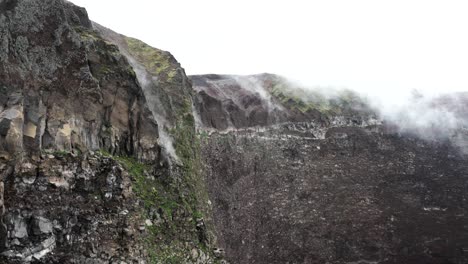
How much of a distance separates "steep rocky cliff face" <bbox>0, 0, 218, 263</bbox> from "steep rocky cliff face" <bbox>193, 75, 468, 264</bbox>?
965 cm

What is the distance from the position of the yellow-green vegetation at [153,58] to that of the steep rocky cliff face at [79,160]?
7.97 m

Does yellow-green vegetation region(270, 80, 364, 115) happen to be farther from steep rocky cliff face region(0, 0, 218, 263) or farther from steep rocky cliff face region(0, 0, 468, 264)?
steep rocky cliff face region(0, 0, 218, 263)

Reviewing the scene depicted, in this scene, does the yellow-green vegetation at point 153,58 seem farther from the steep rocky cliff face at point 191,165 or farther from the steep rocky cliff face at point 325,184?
the steep rocky cliff face at point 325,184

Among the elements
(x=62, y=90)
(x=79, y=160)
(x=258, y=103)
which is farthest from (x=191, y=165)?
(x=258, y=103)

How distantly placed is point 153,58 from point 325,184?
54.6 feet

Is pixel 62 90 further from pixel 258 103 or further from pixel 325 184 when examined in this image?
pixel 258 103

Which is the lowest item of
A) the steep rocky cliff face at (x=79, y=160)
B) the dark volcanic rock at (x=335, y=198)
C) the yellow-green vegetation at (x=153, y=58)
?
the dark volcanic rock at (x=335, y=198)

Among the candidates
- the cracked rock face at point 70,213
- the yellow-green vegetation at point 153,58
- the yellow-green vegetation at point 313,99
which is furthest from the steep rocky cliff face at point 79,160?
the yellow-green vegetation at point 313,99

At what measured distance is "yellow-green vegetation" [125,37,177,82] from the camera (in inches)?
1296

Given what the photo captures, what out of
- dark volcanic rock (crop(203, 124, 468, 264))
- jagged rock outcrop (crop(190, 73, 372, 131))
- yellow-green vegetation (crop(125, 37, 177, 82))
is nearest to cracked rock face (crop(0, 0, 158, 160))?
yellow-green vegetation (crop(125, 37, 177, 82))

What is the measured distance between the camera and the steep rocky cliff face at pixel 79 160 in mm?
16531

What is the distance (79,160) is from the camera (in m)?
18.7

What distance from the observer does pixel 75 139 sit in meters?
19.3

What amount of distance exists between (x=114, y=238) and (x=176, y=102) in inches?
536
